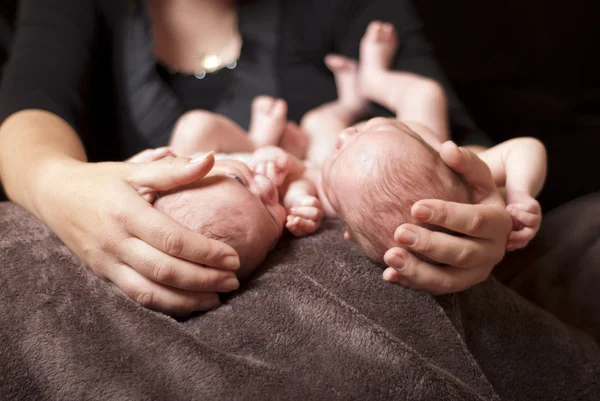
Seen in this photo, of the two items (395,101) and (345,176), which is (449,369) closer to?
(345,176)

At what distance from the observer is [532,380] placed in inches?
28.7

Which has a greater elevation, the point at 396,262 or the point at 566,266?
the point at 396,262

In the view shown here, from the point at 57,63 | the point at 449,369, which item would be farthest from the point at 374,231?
the point at 57,63

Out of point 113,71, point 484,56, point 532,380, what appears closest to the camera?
point 532,380

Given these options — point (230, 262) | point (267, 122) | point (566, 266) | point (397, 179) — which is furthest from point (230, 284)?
point (566, 266)

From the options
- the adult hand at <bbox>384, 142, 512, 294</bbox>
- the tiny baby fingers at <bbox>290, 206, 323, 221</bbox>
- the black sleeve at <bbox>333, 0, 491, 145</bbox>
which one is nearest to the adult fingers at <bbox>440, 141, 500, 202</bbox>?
the adult hand at <bbox>384, 142, 512, 294</bbox>

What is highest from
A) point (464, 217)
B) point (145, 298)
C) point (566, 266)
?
point (464, 217)

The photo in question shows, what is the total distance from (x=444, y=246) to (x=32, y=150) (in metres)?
0.67

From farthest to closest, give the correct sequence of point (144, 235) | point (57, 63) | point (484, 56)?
1. point (484, 56)
2. point (57, 63)
3. point (144, 235)

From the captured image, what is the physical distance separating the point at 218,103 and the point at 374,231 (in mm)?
714

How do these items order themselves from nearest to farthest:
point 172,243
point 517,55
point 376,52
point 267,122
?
1. point 172,243
2. point 267,122
3. point 376,52
4. point 517,55

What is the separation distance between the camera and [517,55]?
1.49m

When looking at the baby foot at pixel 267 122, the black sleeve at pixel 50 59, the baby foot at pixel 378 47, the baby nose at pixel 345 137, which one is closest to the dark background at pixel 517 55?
the baby foot at pixel 378 47

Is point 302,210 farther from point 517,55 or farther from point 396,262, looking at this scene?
point 517,55
